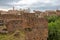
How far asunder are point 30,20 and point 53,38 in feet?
37.6

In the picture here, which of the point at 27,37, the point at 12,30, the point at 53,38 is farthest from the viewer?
the point at 53,38

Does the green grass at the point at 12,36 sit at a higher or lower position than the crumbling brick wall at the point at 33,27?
lower

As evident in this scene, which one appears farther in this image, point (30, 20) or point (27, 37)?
point (30, 20)

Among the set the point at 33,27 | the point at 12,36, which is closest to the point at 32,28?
the point at 33,27

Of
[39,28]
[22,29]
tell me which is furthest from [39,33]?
[22,29]

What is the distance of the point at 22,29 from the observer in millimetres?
11961

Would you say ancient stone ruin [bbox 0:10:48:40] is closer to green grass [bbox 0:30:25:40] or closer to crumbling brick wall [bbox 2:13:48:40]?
crumbling brick wall [bbox 2:13:48:40]

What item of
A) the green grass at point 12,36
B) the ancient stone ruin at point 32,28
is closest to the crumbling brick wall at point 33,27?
the ancient stone ruin at point 32,28

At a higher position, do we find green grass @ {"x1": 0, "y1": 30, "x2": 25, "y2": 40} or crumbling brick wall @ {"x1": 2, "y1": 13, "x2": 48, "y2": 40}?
crumbling brick wall @ {"x1": 2, "y1": 13, "x2": 48, "y2": 40}

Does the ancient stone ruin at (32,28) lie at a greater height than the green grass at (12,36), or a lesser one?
greater

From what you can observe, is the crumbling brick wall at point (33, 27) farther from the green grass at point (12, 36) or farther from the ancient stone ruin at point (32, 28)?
the green grass at point (12, 36)

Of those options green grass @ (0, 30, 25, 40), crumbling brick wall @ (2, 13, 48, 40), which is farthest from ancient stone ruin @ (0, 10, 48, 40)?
green grass @ (0, 30, 25, 40)

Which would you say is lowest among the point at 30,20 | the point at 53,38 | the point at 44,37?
the point at 53,38

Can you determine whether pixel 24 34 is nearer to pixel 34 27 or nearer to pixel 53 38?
pixel 34 27
